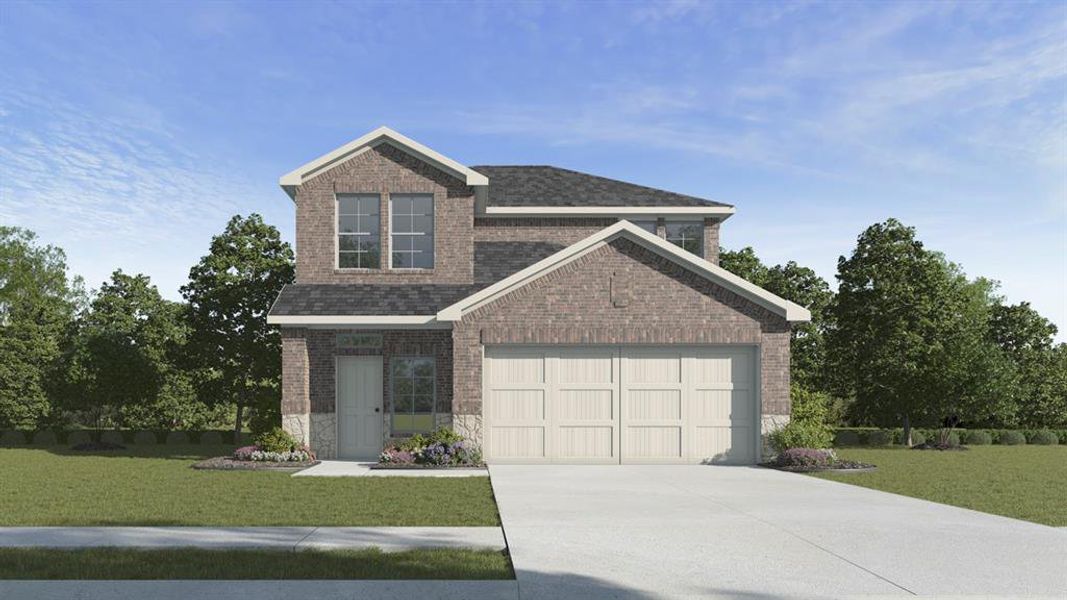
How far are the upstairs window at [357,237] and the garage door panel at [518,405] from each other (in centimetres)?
557

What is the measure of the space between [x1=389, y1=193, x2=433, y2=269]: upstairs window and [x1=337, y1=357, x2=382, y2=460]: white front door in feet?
10.3

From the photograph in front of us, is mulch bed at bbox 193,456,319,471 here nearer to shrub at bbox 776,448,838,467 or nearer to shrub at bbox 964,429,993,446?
shrub at bbox 776,448,838,467

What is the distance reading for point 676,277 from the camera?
20469mm

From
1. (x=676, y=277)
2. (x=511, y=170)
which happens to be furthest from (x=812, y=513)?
(x=511, y=170)

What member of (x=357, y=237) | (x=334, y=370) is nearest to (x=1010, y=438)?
(x=357, y=237)

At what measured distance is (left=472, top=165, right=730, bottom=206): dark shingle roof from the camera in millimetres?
26844

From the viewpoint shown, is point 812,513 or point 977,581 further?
point 812,513

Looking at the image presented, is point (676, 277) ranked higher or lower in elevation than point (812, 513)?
higher

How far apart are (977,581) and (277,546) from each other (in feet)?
23.7

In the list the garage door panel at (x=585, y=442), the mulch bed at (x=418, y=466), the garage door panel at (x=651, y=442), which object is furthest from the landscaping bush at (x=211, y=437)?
the garage door panel at (x=651, y=442)

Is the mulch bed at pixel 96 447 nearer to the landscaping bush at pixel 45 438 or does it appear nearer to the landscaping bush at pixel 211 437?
the landscaping bush at pixel 211 437

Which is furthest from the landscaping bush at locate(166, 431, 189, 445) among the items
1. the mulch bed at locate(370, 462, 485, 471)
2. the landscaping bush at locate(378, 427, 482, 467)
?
the mulch bed at locate(370, 462, 485, 471)

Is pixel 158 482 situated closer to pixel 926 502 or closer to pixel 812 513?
pixel 812 513

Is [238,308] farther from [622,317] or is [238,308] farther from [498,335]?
[622,317]
